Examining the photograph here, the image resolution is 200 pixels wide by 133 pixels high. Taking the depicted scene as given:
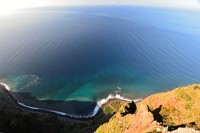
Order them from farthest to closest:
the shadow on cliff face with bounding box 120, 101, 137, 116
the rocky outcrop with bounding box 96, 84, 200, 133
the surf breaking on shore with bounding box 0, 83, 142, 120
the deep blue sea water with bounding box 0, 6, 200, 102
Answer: the deep blue sea water with bounding box 0, 6, 200, 102, the surf breaking on shore with bounding box 0, 83, 142, 120, the shadow on cliff face with bounding box 120, 101, 137, 116, the rocky outcrop with bounding box 96, 84, 200, 133

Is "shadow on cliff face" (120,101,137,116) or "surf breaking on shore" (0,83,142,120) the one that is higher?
"shadow on cliff face" (120,101,137,116)

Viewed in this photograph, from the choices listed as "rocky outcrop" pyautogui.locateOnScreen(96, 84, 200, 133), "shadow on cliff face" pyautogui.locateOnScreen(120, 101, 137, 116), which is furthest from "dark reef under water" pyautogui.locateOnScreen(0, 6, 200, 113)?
"rocky outcrop" pyautogui.locateOnScreen(96, 84, 200, 133)

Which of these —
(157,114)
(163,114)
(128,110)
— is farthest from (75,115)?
(163,114)

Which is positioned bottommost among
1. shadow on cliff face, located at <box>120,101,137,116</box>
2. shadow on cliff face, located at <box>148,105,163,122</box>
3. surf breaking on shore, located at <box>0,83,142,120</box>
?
surf breaking on shore, located at <box>0,83,142,120</box>

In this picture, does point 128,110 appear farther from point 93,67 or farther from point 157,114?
point 93,67

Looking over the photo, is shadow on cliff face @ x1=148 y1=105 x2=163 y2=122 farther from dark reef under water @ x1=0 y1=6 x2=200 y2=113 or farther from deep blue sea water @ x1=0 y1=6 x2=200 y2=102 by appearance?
deep blue sea water @ x1=0 y1=6 x2=200 y2=102

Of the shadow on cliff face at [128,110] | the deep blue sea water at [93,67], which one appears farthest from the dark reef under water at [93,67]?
the shadow on cliff face at [128,110]

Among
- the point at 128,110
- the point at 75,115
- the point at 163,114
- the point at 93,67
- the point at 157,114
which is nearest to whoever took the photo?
the point at 163,114

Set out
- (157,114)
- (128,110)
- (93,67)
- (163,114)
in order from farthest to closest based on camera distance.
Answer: (93,67) → (128,110) → (157,114) → (163,114)
